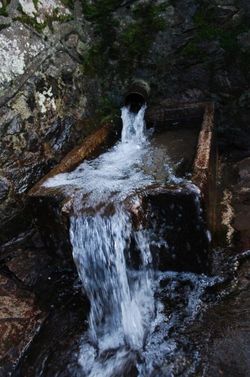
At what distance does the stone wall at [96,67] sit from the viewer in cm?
333

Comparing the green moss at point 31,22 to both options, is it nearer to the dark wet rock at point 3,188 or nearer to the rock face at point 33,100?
the rock face at point 33,100

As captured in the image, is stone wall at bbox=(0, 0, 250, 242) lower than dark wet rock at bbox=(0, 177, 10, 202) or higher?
higher

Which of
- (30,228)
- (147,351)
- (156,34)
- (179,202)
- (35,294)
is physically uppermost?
(156,34)

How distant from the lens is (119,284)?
9.39 ft

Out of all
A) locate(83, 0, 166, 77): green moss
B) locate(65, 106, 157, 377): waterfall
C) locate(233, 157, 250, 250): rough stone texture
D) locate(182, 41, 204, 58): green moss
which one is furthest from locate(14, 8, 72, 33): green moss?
locate(233, 157, 250, 250): rough stone texture

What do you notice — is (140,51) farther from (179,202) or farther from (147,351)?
(147,351)

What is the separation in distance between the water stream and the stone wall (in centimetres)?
60

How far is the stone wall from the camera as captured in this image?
10.9 ft

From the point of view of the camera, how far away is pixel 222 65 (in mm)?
4082

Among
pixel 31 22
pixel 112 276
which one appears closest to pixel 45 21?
pixel 31 22

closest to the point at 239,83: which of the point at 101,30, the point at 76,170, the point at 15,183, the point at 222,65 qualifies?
the point at 222,65

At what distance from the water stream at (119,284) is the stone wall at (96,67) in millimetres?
596

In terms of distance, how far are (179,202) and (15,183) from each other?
1.44 m

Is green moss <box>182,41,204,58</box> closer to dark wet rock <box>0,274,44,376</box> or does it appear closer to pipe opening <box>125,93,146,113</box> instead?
pipe opening <box>125,93,146,113</box>
